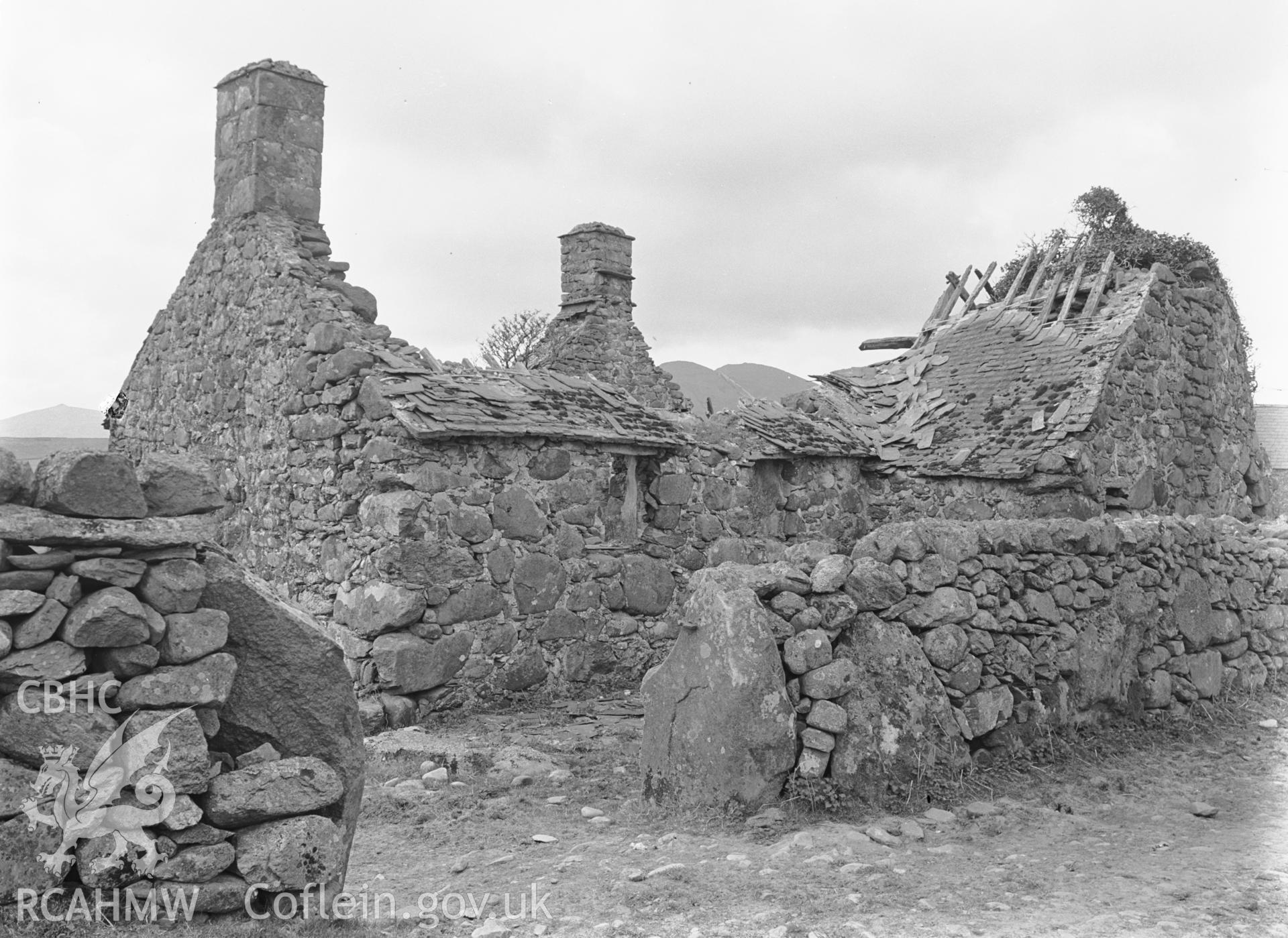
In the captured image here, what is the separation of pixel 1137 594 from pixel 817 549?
2.77 m

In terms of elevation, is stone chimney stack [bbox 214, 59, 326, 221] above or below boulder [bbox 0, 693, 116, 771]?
above

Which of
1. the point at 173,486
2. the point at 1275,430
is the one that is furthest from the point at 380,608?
the point at 1275,430

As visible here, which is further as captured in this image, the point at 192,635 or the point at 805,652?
the point at 805,652

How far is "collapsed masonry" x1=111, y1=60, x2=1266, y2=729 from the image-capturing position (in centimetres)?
1003

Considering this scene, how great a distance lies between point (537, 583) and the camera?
35.1ft

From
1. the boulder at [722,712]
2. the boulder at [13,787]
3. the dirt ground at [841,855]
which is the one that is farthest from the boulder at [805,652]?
the boulder at [13,787]

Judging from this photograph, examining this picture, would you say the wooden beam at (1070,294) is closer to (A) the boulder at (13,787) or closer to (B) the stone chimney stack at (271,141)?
(B) the stone chimney stack at (271,141)

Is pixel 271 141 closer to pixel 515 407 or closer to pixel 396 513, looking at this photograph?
pixel 515 407

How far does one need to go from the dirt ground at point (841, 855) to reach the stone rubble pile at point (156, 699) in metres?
0.25

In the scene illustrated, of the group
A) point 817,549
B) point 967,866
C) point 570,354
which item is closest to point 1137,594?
point 817,549

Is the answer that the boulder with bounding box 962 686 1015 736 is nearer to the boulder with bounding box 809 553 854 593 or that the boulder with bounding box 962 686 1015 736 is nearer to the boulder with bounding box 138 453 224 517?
the boulder with bounding box 809 553 854 593

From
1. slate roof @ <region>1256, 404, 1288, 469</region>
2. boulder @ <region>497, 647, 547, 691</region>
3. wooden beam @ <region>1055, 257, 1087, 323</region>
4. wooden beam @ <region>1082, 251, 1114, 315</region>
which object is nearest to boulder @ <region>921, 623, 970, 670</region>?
boulder @ <region>497, 647, 547, 691</region>

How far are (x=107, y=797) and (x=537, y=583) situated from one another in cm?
671

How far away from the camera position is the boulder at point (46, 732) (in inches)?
158
